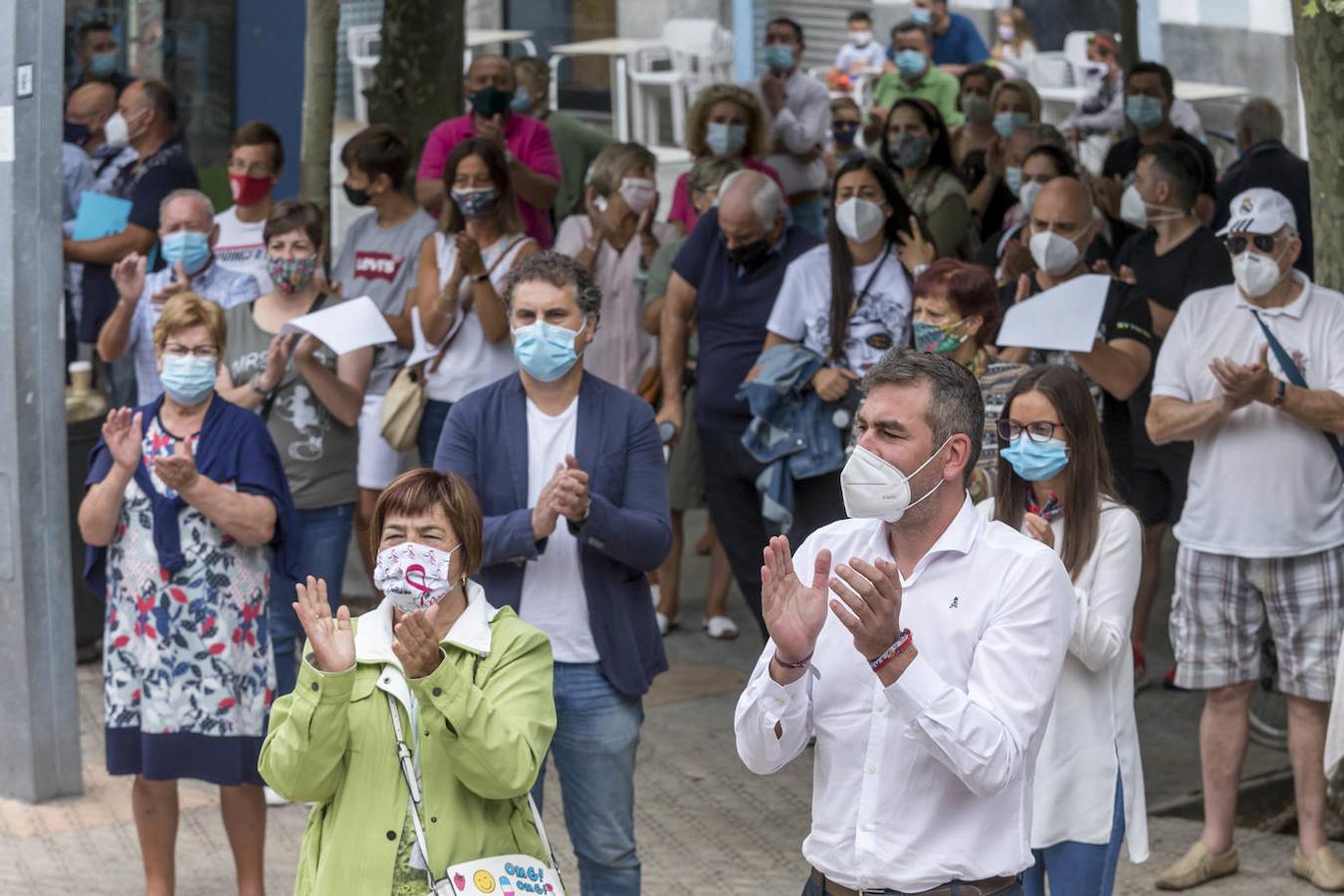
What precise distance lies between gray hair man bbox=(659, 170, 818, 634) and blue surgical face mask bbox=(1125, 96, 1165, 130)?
4.08m

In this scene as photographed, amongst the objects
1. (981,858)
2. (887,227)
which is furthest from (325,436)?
(981,858)

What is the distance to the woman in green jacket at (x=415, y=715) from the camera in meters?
3.93

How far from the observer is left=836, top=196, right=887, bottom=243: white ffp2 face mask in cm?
732

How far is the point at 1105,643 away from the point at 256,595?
259 cm

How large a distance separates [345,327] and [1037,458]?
107 inches

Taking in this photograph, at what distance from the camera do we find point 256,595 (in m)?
6.10

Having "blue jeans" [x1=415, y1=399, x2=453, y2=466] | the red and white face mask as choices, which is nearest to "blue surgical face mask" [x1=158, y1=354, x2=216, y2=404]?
the red and white face mask

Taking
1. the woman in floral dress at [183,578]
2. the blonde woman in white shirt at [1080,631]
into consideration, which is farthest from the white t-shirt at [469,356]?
the blonde woman in white shirt at [1080,631]

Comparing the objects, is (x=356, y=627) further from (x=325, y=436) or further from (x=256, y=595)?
(x=325, y=436)

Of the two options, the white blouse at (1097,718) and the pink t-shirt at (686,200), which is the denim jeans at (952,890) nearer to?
the white blouse at (1097,718)

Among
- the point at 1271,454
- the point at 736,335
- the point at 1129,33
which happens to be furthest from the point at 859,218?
the point at 1129,33

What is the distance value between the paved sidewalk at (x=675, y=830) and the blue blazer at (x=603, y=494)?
1548 millimetres

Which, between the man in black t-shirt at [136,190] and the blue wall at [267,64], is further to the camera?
the blue wall at [267,64]

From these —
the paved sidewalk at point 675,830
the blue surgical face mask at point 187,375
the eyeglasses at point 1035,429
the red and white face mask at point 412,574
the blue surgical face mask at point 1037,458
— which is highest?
the blue surgical face mask at point 187,375
